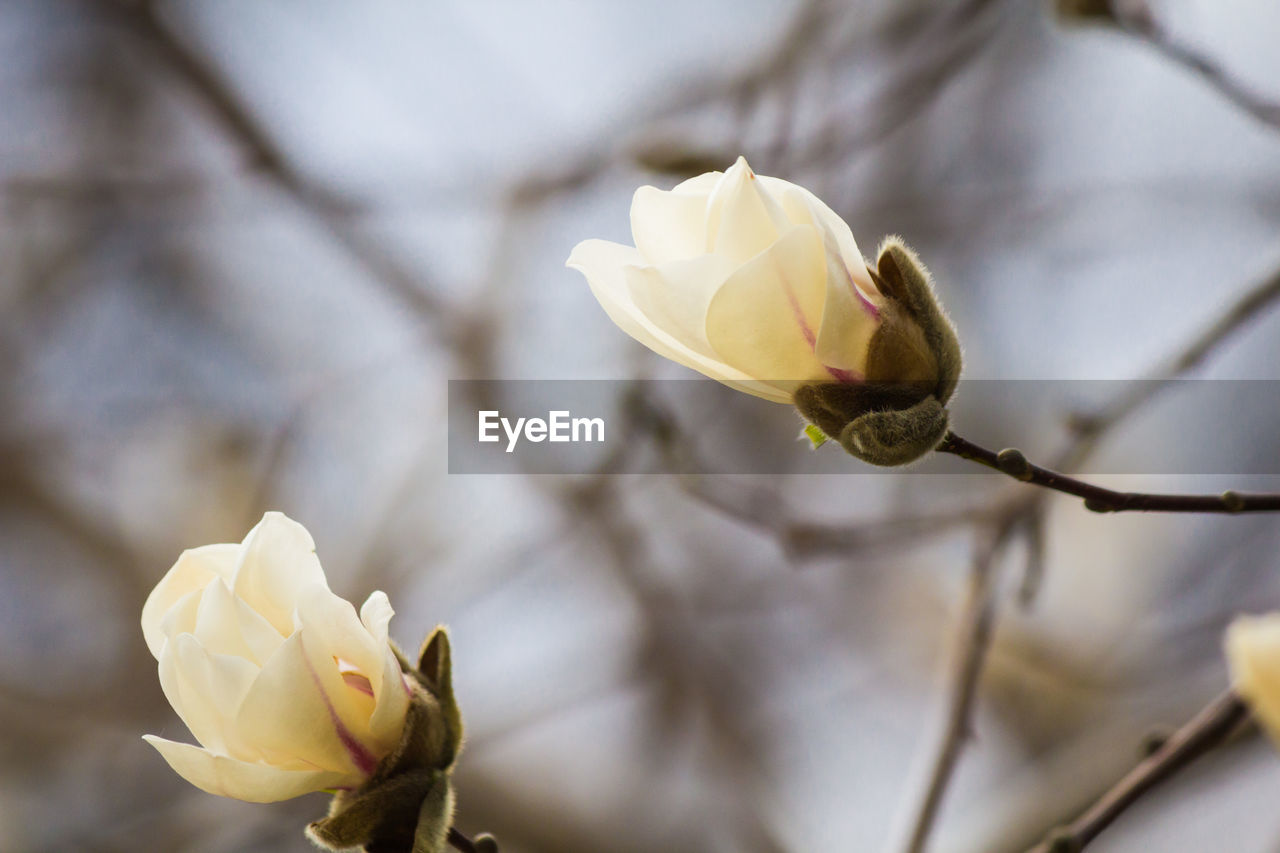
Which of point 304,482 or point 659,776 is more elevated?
point 304,482

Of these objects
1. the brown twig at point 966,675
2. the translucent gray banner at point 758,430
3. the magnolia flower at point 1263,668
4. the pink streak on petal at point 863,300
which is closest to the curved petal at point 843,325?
the pink streak on petal at point 863,300

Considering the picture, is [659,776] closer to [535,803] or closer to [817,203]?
[535,803]

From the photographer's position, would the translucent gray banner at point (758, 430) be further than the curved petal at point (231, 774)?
Yes

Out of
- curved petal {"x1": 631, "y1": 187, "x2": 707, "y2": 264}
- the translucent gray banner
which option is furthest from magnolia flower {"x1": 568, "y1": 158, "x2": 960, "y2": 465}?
the translucent gray banner

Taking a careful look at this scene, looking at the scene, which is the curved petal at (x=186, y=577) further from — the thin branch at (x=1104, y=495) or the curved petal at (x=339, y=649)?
the thin branch at (x=1104, y=495)

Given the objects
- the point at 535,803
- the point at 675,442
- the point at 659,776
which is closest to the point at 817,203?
the point at 675,442

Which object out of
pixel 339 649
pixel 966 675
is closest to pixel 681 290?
pixel 339 649

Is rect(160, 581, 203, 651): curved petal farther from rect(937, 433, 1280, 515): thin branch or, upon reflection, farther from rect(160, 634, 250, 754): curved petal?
rect(937, 433, 1280, 515): thin branch
